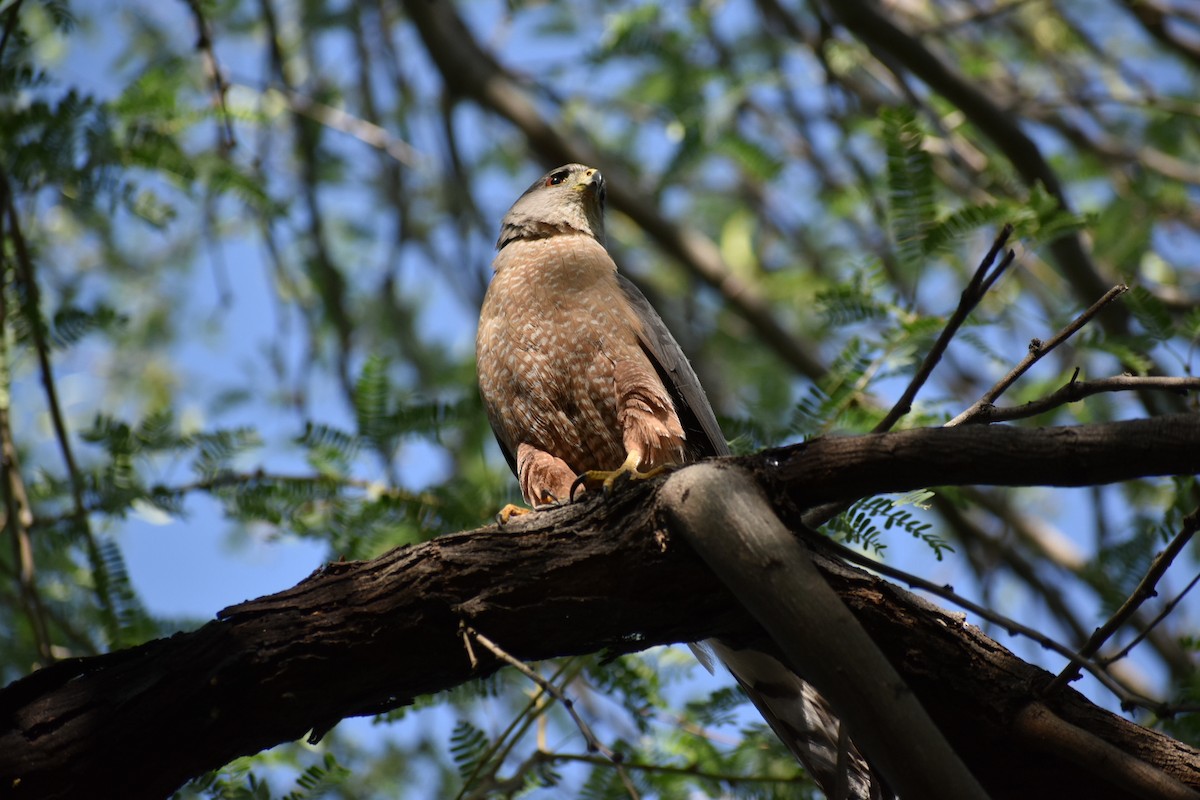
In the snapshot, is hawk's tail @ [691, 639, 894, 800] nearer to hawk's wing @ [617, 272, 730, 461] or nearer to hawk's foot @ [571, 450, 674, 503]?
hawk's foot @ [571, 450, 674, 503]

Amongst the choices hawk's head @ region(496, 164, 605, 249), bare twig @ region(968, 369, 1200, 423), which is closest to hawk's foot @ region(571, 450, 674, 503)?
bare twig @ region(968, 369, 1200, 423)

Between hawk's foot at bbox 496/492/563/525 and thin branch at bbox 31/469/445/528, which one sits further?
thin branch at bbox 31/469/445/528

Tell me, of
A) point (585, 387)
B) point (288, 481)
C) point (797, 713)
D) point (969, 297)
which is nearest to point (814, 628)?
point (969, 297)

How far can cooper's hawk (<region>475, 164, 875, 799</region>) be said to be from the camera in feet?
12.3

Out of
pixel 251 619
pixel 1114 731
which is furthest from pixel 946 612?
pixel 251 619

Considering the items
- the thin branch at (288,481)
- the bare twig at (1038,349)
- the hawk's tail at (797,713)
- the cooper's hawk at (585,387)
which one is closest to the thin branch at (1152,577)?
the bare twig at (1038,349)

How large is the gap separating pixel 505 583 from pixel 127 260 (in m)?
6.98

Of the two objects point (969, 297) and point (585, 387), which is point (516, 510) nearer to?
point (585, 387)

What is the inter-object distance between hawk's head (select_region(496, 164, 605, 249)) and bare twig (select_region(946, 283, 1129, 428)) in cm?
264

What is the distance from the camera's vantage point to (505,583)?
8.89ft

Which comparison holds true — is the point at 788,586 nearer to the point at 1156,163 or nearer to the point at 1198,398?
the point at 1198,398

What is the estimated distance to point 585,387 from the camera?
3.88 metres

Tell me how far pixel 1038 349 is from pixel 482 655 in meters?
1.59

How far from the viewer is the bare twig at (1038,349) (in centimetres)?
242
